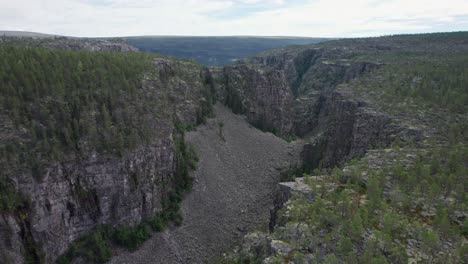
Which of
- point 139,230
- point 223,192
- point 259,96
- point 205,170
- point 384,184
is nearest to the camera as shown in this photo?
point 384,184

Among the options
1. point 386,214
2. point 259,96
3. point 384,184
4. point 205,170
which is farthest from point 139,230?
point 259,96

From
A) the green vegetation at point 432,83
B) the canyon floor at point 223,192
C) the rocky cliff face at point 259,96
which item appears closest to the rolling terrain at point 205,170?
the canyon floor at point 223,192

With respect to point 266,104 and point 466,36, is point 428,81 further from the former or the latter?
point 466,36

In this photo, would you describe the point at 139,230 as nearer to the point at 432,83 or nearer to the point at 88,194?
the point at 88,194

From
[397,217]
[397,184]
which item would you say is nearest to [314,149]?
[397,184]

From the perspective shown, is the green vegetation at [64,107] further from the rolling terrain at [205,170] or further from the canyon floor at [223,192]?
the canyon floor at [223,192]
